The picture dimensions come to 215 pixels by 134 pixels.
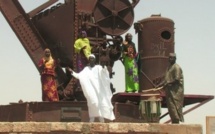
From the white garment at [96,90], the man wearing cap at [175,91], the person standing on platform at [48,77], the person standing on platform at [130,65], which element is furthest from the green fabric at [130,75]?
the white garment at [96,90]

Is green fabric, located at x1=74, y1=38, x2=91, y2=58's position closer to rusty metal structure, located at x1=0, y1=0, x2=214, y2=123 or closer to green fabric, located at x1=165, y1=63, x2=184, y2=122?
rusty metal structure, located at x1=0, y1=0, x2=214, y2=123

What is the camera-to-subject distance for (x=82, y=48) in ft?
44.2

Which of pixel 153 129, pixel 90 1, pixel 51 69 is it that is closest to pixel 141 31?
pixel 90 1

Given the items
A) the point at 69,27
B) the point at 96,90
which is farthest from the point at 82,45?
the point at 96,90

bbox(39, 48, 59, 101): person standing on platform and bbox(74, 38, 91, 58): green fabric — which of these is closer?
bbox(39, 48, 59, 101): person standing on platform

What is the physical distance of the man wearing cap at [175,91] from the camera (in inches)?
439

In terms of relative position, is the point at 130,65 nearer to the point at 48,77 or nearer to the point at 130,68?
the point at 130,68

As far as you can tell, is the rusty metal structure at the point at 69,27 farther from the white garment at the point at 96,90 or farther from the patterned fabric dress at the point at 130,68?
the white garment at the point at 96,90

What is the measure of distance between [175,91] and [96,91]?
1659mm

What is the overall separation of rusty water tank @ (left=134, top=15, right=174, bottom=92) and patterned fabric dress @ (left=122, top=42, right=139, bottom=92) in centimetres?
103

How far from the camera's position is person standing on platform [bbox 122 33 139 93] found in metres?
14.3

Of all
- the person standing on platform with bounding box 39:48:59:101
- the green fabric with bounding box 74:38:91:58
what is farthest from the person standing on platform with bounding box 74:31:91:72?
the person standing on platform with bounding box 39:48:59:101

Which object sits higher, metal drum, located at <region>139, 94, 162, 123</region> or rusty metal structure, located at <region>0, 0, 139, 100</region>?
rusty metal structure, located at <region>0, 0, 139, 100</region>

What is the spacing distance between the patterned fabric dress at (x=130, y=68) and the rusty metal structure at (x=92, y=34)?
302 mm
